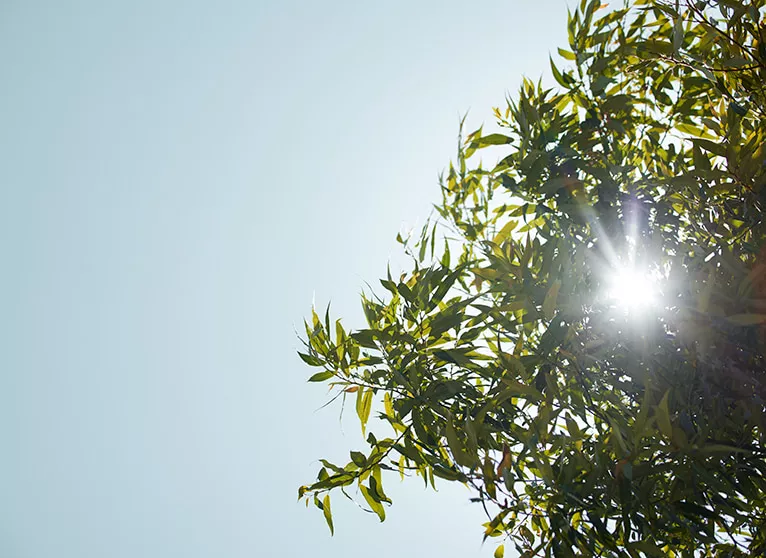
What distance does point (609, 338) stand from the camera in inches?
32.2

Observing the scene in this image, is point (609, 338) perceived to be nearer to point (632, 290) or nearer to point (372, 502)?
point (632, 290)

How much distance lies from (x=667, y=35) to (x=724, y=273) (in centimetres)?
57

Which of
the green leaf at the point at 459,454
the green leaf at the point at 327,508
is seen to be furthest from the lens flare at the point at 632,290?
the green leaf at the point at 327,508

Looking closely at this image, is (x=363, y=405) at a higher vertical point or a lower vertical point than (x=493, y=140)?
lower

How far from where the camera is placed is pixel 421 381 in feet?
3.00

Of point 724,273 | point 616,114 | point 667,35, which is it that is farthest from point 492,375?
point 667,35

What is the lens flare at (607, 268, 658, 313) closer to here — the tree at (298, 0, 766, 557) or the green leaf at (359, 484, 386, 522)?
the tree at (298, 0, 766, 557)

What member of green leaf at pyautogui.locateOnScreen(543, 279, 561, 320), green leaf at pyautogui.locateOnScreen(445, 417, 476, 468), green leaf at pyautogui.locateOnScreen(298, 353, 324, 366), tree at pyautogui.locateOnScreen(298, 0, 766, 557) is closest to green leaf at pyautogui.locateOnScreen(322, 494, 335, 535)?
tree at pyautogui.locateOnScreen(298, 0, 766, 557)

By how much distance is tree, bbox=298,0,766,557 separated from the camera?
71 cm

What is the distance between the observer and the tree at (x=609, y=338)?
2.32ft

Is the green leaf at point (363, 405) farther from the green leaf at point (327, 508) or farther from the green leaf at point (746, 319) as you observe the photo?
the green leaf at point (746, 319)

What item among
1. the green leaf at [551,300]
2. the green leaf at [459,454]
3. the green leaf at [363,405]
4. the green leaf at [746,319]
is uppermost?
the green leaf at [363,405]

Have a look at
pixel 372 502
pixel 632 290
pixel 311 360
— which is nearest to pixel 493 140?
pixel 632 290

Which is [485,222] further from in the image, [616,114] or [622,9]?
[622,9]
